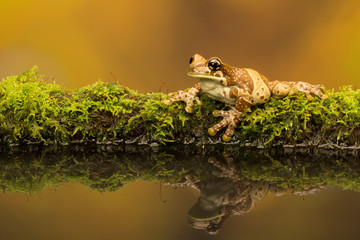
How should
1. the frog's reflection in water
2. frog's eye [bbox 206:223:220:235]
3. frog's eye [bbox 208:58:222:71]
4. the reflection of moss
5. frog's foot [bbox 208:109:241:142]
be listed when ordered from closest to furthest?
1. frog's eye [bbox 206:223:220:235]
2. the frog's reflection in water
3. the reflection of moss
4. frog's eye [bbox 208:58:222:71]
5. frog's foot [bbox 208:109:241:142]

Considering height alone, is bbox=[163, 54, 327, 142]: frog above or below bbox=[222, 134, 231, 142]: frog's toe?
above

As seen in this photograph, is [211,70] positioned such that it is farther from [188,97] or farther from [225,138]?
[225,138]

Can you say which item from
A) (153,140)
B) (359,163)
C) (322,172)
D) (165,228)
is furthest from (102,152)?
(359,163)

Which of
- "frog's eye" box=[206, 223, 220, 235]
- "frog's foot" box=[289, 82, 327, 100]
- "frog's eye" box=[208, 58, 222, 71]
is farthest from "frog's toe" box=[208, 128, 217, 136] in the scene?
"frog's eye" box=[206, 223, 220, 235]

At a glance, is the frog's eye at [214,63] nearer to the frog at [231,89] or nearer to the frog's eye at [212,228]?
the frog at [231,89]

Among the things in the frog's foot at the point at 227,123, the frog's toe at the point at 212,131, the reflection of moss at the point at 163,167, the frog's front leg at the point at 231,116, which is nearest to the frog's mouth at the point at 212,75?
the frog's front leg at the point at 231,116

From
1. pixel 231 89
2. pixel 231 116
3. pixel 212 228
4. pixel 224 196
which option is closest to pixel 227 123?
pixel 231 116

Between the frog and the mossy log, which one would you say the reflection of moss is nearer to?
the mossy log
